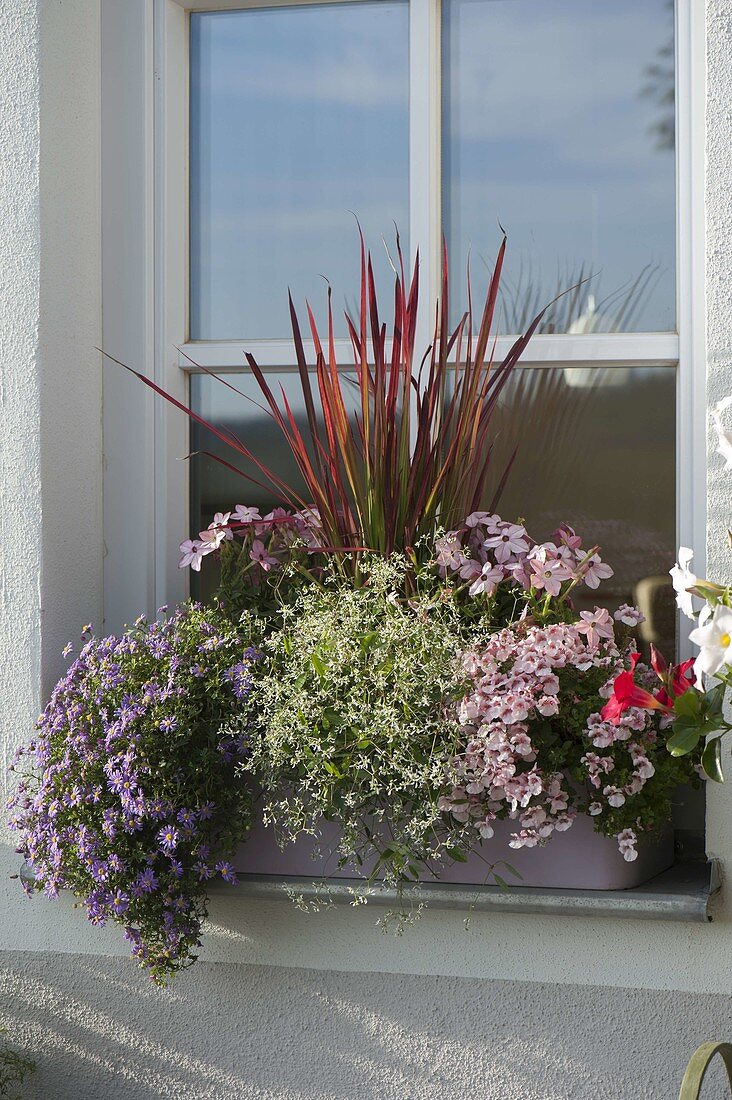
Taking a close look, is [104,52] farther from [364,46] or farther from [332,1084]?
[332,1084]

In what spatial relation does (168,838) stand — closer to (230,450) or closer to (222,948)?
(222,948)

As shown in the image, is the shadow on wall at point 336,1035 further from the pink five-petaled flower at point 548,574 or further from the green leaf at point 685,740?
the pink five-petaled flower at point 548,574

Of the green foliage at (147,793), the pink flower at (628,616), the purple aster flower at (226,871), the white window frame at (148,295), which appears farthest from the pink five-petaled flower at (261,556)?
the pink flower at (628,616)

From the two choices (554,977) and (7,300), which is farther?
(7,300)

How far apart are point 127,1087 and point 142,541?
1.02 m

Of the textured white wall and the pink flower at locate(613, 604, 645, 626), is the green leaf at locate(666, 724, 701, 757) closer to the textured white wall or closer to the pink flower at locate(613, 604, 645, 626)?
the pink flower at locate(613, 604, 645, 626)

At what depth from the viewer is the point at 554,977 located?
1.72 meters

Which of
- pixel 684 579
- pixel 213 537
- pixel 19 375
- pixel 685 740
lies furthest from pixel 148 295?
pixel 685 740

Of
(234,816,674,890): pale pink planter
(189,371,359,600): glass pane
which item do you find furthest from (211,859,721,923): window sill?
(189,371,359,600): glass pane

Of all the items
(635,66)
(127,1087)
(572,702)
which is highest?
(635,66)

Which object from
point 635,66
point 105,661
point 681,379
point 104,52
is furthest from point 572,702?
point 104,52

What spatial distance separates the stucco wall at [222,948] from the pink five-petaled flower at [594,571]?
0.17 m

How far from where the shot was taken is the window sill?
1.62m

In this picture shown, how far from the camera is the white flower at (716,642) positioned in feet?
4.03
